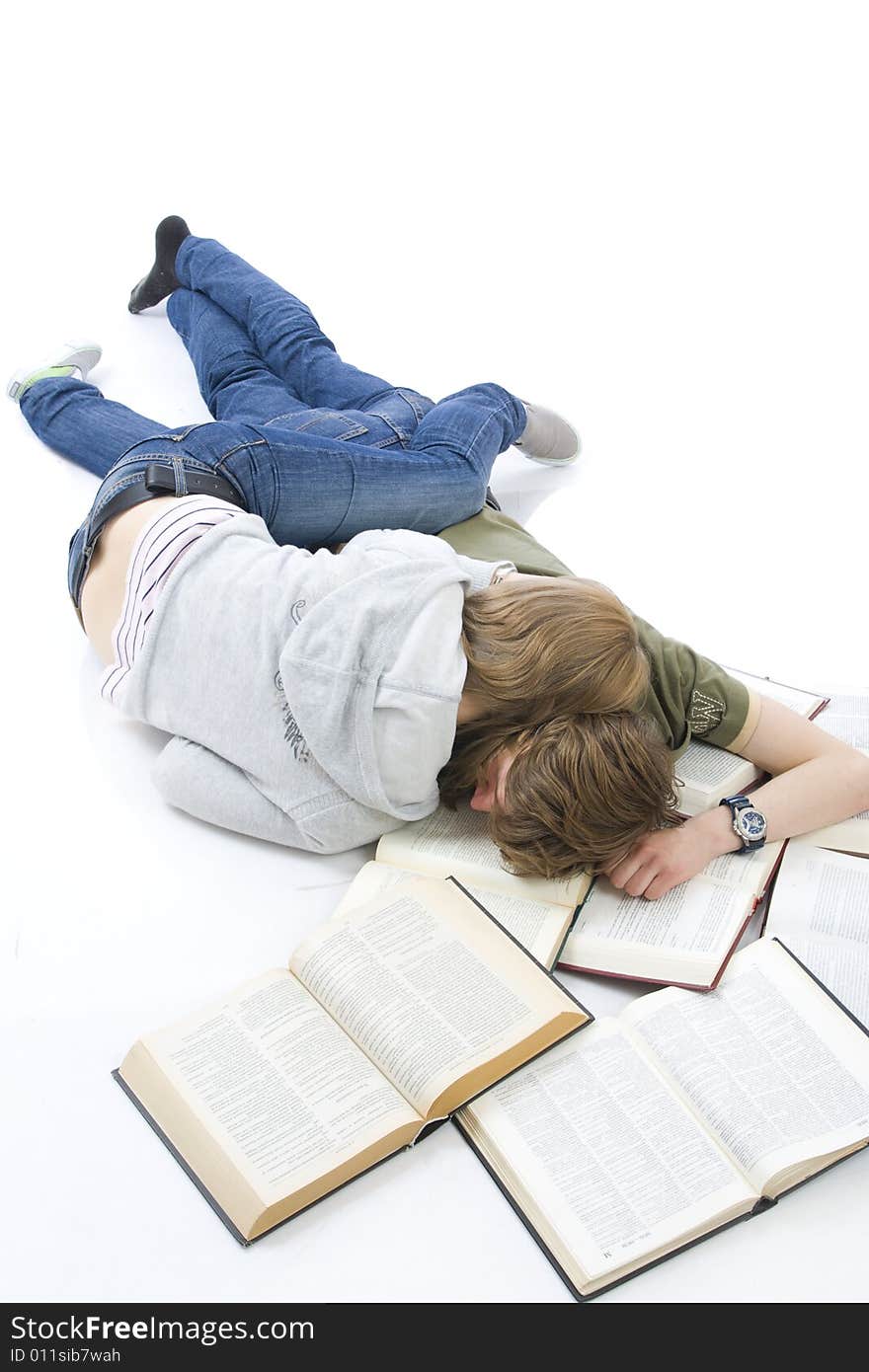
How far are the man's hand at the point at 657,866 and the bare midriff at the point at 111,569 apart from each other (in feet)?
2.70

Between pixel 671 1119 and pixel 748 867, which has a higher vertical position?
pixel 748 867

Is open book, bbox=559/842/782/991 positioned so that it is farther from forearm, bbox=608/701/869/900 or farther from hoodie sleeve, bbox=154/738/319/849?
hoodie sleeve, bbox=154/738/319/849

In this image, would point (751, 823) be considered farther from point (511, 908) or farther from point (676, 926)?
point (511, 908)

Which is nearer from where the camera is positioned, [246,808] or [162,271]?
[246,808]

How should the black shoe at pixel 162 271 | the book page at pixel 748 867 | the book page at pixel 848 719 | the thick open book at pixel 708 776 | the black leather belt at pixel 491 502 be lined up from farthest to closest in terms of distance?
the black shoe at pixel 162 271
the black leather belt at pixel 491 502
the book page at pixel 848 719
the thick open book at pixel 708 776
the book page at pixel 748 867

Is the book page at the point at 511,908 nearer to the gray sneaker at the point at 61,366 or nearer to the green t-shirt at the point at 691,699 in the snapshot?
the green t-shirt at the point at 691,699

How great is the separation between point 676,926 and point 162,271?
79.8 inches

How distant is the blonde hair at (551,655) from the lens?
1.47 meters

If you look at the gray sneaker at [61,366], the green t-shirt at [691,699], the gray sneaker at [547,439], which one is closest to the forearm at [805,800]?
the green t-shirt at [691,699]

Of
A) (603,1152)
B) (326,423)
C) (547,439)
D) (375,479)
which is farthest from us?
(547,439)

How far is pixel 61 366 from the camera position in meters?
2.53

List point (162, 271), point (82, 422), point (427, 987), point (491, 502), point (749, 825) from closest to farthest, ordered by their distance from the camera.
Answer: point (427, 987) → point (749, 825) → point (491, 502) → point (82, 422) → point (162, 271)

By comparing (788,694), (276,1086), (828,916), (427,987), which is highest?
(788,694)

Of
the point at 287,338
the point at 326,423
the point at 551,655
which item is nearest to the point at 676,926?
the point at 551,655
